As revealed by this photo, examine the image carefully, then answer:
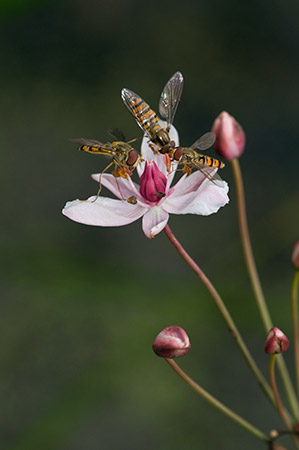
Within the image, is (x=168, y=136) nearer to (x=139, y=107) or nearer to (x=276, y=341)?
(x=139, y=107)

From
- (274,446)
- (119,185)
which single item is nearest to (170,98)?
(119,185)

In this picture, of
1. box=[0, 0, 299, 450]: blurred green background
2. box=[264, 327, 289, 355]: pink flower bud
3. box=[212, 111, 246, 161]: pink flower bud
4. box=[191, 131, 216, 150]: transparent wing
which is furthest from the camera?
box=[0, 0, 299, 450]: blurred green background

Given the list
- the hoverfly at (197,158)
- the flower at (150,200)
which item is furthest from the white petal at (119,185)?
the hoverfly at (197,158)

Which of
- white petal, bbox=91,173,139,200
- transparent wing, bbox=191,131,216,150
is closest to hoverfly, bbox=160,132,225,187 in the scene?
transparent wing, bbox=191,131,216,150

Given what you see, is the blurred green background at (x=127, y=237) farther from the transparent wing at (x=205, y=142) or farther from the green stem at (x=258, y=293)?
the transparent wing at (x=205, y=142)

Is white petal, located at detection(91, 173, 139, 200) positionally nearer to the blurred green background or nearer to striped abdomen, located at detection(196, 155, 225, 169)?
striped abdomen, located at detection(196, 155, 225, 169)

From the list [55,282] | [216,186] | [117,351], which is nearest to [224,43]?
[55,282]
